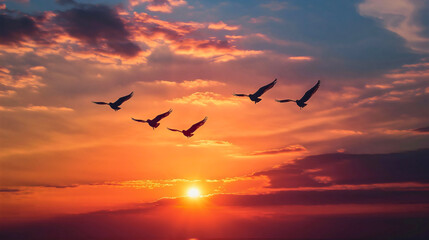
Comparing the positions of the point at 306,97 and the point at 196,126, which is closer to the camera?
the point at 306,97

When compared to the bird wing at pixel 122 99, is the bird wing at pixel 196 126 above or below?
below

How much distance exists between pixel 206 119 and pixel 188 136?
12.1ft

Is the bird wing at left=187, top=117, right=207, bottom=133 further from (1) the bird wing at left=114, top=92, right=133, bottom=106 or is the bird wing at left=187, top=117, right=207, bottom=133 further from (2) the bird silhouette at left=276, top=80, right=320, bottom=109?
(2) the bird silhouette at left=276, top=80, right=320, bottom=109

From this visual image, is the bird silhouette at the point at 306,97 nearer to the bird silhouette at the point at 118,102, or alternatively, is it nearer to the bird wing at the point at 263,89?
the bird wing at the point at 263,89

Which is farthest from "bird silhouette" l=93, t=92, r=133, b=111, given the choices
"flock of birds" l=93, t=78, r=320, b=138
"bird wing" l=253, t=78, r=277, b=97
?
"bird wing" l=253, t=78, r=277, b=97

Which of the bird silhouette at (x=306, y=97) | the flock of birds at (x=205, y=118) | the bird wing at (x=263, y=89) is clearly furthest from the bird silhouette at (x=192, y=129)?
the bird silhouette at (x=306, y=97)

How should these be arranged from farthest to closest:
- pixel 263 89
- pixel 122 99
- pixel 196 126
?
pixel 122 99, pixel 196 126, pixel 263 89

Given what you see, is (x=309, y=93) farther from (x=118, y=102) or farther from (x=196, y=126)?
(x=118, y=102)

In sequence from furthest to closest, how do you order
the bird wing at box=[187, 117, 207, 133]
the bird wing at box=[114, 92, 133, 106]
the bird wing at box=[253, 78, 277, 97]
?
1. the bird wing at box=[114, 92, 133, 106]
2. the bird wing at box=[187, 117, 207, 133]
3. the bird wing at box=[253, 78, 277, 97]

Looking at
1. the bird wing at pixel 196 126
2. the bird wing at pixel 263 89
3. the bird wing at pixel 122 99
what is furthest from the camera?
the bird wing at pixel 122 99

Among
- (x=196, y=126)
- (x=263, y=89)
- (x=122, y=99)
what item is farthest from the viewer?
(x=122, y=99)

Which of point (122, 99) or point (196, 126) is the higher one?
point (122, 99)

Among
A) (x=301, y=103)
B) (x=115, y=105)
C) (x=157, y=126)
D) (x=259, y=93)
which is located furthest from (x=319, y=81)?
(x=115, y=105)

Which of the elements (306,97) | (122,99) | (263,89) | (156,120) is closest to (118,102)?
(122,99)
